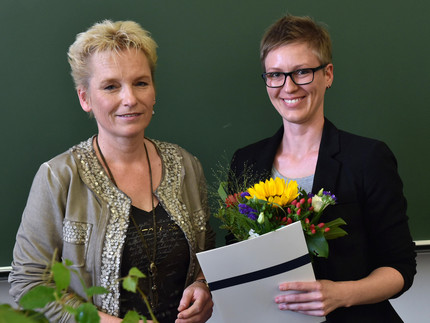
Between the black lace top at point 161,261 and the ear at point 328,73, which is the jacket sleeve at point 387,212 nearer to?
the ear at point 328,73

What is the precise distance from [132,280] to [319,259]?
1.22 meters

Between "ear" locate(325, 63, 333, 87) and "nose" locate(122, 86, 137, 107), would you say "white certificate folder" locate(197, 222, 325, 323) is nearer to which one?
"nose" locate(122, 86, 137, 107)

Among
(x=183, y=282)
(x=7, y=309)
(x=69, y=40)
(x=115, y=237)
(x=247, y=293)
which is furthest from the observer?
(x=69, y=40)

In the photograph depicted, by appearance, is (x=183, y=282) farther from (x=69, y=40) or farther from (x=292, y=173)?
(x=69, y=40)

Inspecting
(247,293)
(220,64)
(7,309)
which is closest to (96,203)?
(247,293)

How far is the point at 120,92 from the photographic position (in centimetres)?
185

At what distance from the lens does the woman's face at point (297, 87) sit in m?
1.98

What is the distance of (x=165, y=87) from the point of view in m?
2.47

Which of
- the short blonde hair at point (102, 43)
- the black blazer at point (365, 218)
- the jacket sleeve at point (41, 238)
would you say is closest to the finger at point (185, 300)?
the jacket sleeve at point (41, 238)

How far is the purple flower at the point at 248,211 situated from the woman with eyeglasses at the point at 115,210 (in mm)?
370

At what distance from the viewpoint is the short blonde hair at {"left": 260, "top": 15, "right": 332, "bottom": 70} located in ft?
6.59

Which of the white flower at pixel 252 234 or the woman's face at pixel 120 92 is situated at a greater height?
the woman's face at pixel 120 92

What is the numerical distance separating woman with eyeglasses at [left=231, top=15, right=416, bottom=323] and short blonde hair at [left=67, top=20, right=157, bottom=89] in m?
0.53

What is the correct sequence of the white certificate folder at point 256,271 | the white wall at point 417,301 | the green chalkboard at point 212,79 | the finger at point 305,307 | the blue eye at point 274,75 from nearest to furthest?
the white certificate folder at point 256,271
the finger at point 305,307
the blue eye at point 274,75
the green chalkboard at point 212,79
the white wall at point 417,301
